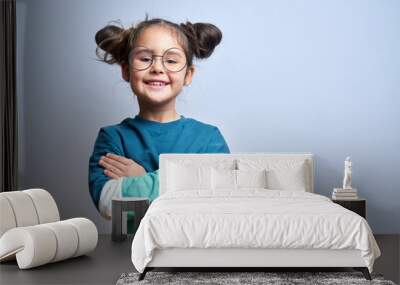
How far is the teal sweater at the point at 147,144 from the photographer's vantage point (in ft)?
22.8

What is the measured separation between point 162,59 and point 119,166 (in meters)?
1.22

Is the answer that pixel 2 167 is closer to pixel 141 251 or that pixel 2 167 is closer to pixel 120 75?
pixel 120 75

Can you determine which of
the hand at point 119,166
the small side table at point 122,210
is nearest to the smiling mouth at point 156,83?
the hand at point 119,166

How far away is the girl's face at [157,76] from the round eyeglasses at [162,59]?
3 centimetres

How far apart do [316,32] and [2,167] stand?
354 centimetres

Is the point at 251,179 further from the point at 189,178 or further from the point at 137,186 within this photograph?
the point at 137,186

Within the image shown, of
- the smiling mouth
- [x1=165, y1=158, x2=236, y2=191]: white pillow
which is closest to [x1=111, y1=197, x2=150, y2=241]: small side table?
[x1=165, y1=158, x2=236, y2=191]: white pillow

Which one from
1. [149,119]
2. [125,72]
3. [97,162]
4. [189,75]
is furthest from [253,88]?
[97,162]

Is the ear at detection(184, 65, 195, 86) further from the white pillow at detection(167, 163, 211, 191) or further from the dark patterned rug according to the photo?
the dark patterned rug

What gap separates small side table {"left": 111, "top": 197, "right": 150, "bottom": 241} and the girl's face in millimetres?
1124

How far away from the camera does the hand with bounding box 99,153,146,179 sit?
6965mm

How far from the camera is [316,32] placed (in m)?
7.01

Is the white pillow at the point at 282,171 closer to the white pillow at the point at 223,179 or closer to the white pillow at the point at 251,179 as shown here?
the white pillow at the point at 251,179

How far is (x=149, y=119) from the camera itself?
23.1ft
